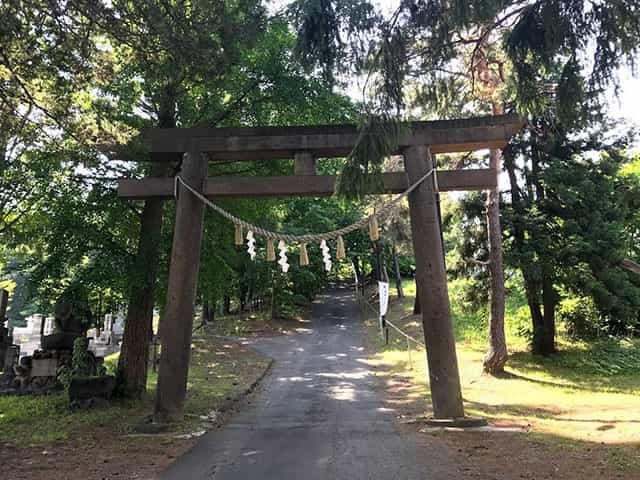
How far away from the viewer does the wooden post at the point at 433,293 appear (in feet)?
19.9

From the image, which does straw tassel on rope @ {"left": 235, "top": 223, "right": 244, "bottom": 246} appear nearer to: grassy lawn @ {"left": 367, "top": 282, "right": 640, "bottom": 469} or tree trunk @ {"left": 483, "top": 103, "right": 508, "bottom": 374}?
grassy lawn @ {"left": 367, "top": 282, "right": 640, "bottom": 469}

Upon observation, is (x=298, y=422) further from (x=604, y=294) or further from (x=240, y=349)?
(x=240, y=349)

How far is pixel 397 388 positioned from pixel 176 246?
642 centimetres

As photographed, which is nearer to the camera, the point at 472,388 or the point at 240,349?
the point at 472,388

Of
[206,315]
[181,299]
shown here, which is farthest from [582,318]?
[206,315]

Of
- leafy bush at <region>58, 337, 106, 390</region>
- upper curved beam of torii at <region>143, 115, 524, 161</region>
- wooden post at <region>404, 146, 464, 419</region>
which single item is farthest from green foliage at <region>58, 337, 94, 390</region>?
wooden post at <region>404, 146, 464, 419</region>

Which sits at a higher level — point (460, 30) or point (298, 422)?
point (460, 30)

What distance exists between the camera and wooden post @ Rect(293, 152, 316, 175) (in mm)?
6652

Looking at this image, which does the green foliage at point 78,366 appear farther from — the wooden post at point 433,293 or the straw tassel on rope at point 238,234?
the wooden post at point 433,293

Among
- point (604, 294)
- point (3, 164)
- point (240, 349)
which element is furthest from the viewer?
point (240, 349)

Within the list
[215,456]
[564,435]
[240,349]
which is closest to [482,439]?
[564,435]

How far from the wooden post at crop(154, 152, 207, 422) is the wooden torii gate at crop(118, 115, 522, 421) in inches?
0.5

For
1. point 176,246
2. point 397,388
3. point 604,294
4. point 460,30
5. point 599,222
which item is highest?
point 460,30

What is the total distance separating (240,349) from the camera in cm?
1773
